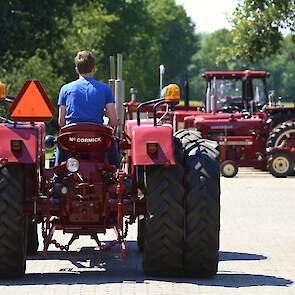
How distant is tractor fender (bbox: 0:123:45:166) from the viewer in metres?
11.0

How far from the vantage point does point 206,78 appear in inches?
1240

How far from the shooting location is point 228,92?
3139cm

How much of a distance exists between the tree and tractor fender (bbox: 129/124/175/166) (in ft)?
88.0

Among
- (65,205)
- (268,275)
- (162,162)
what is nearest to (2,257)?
(65,205)

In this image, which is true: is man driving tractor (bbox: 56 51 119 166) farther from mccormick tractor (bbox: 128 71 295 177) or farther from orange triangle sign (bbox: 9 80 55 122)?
mccormick tractor (bbox: 128 71 295 177)

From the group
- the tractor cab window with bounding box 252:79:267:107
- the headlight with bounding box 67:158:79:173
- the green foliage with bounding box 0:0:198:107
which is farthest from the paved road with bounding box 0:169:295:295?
the green foliage with bounding box 0:0:198:107

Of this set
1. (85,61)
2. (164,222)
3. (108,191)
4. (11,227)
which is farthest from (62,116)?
(164,222)

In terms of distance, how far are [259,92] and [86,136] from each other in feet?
68.4

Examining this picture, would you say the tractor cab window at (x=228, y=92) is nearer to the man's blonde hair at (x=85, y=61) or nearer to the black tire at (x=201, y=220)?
the man's blonde hair at (x=85, y=61)

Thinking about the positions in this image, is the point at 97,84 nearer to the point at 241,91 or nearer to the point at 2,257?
the point at 2,257

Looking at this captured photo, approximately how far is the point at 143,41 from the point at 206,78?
76.3m

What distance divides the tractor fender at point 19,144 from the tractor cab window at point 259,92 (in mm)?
20426

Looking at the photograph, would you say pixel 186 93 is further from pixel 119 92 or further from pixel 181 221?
pixel 181 221

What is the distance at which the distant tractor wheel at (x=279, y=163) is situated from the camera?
89.5ft
